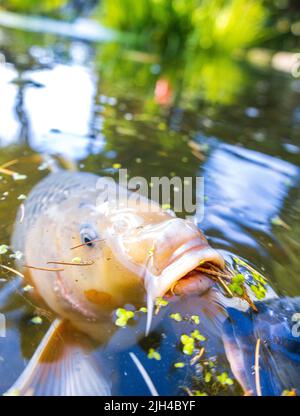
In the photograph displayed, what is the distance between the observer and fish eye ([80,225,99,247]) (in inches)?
74.0

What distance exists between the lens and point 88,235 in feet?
6.23

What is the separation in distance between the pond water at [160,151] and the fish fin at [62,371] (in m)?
0.05

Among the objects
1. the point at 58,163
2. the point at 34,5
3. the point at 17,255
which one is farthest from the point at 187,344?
the point at 34,5

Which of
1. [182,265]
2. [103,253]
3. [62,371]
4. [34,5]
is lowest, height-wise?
[62,371]

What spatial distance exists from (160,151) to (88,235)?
2.03 metres

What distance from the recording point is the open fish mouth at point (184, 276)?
4.81 ft

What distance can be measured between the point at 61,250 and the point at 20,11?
52.9 feet

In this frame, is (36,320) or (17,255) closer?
(36,320)

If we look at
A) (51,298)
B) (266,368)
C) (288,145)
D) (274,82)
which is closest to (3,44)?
(288,145)

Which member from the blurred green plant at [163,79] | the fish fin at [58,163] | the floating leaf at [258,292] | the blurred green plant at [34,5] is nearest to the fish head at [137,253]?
the floating leaf at [258,292]

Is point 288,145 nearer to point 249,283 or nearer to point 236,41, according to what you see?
point 249,283

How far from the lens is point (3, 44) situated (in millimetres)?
7723

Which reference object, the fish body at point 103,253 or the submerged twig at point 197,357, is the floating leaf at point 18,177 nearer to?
Result: the fish body at point 103,253

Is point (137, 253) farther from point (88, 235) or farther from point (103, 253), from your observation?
point (88, 235)
